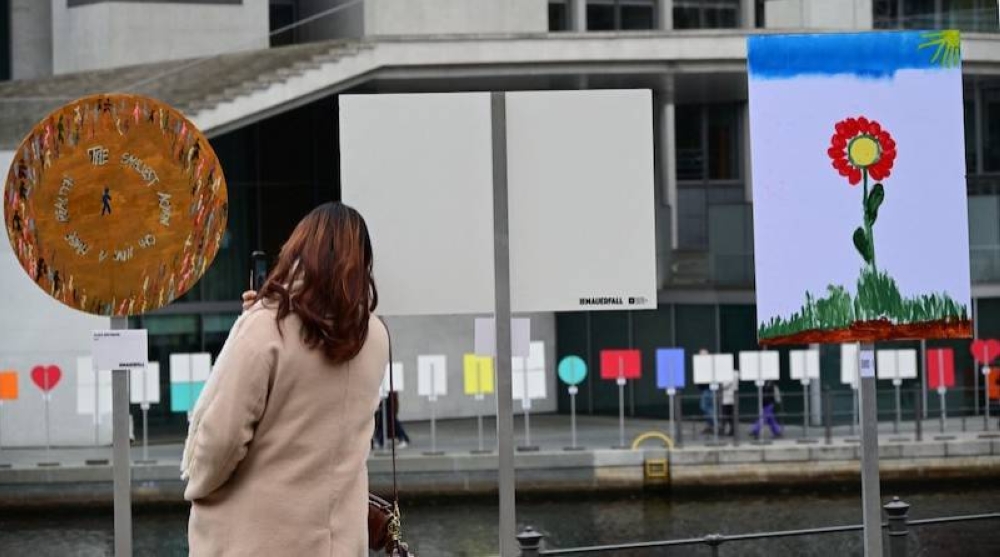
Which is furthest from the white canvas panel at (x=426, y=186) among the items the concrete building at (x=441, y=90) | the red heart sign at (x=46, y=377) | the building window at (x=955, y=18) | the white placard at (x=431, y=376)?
the building window at (x=955, y=18)

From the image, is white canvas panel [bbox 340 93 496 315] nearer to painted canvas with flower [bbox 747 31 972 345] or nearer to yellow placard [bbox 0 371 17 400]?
painted canvas with flower [bbox 747 31 972 345]

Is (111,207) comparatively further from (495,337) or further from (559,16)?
(559,16)

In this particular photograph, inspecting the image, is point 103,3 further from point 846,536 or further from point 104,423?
point 846,536

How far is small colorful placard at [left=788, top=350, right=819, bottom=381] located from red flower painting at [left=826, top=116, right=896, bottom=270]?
83.6ft

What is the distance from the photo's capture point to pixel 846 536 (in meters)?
18.3

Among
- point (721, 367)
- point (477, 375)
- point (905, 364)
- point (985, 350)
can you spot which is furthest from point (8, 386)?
point (985, 350)

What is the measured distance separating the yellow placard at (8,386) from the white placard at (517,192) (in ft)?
85.2

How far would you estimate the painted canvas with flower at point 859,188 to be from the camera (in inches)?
350

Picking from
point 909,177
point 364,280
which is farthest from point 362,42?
point 364,280

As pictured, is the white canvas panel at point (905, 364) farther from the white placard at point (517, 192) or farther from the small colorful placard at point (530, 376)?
the white placard at point (517, 192)

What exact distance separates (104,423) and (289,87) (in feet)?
24.0

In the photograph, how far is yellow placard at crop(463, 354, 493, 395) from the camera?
3256 centimetres

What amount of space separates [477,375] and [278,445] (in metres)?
27.9

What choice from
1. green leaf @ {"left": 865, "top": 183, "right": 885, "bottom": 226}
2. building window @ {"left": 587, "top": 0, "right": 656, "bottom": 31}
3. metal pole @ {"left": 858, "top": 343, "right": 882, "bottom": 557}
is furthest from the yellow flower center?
building window @ {"left": 587, "top": 0, "right": 656, "bottom": 31}
